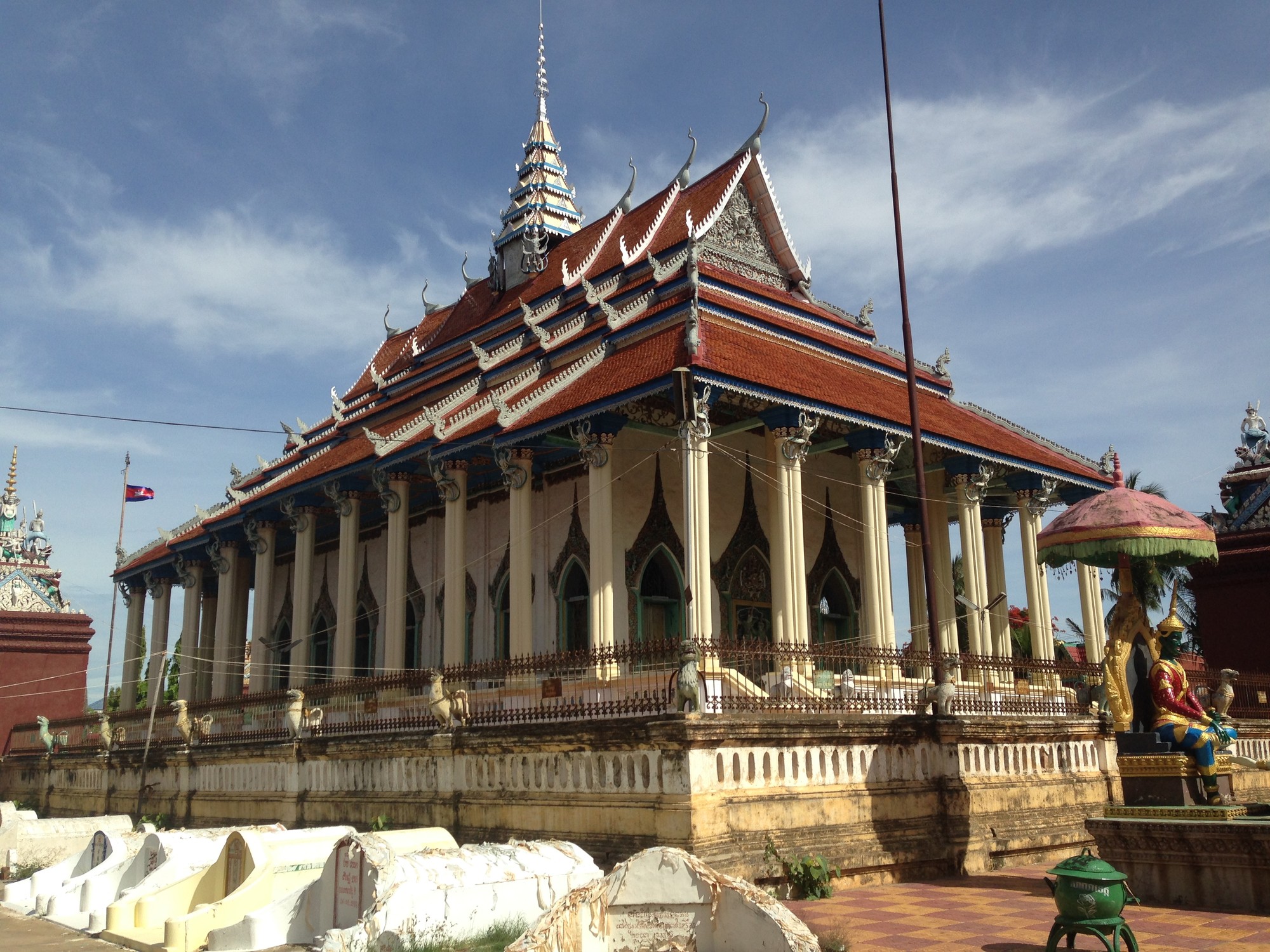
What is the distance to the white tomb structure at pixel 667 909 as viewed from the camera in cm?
650

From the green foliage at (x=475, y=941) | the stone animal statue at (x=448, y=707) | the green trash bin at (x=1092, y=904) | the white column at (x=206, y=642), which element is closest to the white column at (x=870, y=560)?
the stone animal statue at (x=448, y=707)

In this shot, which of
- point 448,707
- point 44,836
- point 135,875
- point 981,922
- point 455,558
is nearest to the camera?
point 981,922

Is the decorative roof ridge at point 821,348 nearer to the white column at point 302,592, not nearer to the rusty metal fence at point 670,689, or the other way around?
the rusty metal fence at point 670,689

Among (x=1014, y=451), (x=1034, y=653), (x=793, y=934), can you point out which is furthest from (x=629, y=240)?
(x=793, y=934)

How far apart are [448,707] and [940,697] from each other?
5.45 metres

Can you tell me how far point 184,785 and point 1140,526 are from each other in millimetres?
15415

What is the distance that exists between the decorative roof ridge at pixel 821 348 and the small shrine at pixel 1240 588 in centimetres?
700

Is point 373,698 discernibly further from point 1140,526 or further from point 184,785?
point 1140,526

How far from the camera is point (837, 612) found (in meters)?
21.8

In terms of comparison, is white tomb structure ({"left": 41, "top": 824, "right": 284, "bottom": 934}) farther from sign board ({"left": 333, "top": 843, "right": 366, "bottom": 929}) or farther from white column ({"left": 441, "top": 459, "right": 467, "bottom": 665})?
white column ({"left": 441, "top": 459, "right": 467, "bottom": 665})

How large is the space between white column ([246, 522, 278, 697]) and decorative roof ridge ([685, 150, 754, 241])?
37.5 ft

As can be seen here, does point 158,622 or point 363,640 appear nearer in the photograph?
point 363,640

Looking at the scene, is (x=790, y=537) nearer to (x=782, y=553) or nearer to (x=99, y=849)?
(x=782, y=553)

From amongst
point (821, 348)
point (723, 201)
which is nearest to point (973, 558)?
point (821, 348)
